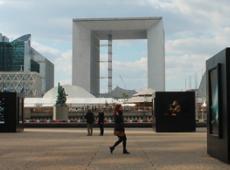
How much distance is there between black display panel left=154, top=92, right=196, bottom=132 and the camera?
130 ft

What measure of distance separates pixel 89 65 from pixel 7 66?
37.2m

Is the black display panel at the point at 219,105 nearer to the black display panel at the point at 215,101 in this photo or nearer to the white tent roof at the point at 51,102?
the black display panel at the point at 215,101

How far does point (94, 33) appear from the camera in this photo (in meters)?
171

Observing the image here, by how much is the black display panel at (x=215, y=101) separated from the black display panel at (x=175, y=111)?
69.6 feet

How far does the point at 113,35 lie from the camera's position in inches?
6742

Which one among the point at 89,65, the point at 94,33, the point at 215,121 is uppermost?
the point at 94,33

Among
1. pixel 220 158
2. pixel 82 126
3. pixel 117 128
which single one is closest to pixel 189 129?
pixel 82 126

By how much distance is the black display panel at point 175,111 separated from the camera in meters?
39.8

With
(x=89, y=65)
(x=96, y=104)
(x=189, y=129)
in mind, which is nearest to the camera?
(x=189, y=129)

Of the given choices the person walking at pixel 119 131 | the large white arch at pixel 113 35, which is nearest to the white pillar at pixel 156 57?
the large white arch at pixel 113 35

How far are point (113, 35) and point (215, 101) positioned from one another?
15474 cm

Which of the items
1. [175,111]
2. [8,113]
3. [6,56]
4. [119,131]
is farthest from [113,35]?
[119,131]

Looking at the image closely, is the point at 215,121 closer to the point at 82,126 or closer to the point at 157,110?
the point at 157,110

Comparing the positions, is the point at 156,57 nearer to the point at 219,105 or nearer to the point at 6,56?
the point at 6,56
